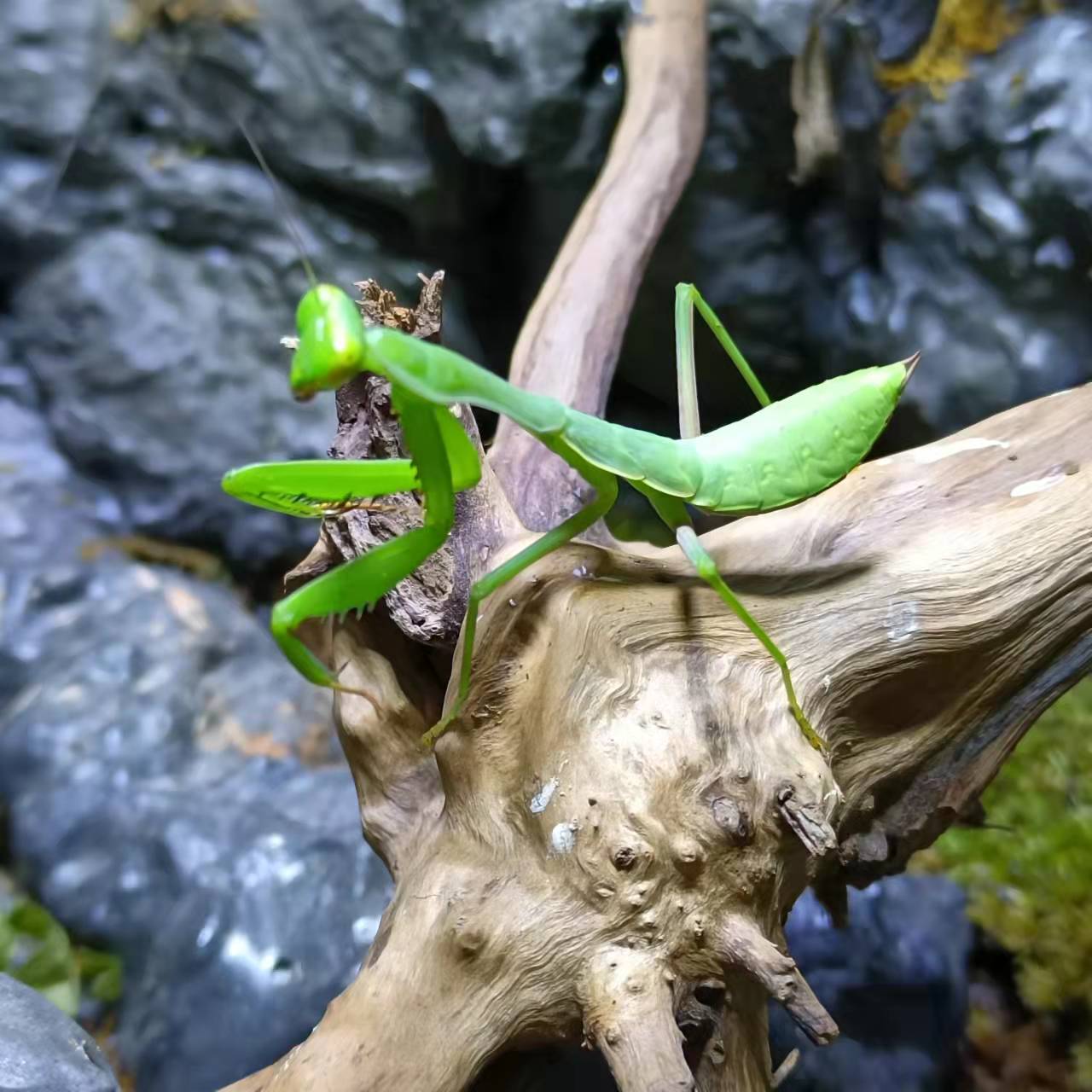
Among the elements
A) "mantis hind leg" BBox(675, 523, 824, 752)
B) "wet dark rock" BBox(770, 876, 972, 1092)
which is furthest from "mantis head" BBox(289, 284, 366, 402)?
"wet dark rock" BBox(770, 876, 972, 1092)

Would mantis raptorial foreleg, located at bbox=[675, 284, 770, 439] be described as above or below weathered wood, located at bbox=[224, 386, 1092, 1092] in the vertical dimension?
above

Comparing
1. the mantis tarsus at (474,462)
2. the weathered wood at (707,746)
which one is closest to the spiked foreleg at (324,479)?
the mantis tarsus at (474,462)

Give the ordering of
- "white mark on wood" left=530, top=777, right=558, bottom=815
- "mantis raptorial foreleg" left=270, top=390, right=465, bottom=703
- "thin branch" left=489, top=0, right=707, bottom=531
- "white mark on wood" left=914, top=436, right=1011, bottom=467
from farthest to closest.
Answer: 1. "thin branch" left=489, top=0, right=707, bottom=531
2. "white mark on wood" left=914, top=436, right=1011, bottom=467
3. "white mark on wood" left=530, top=777, right=558, bottom=815
4. "mantis raptorial foreleg" left=270, top=390, right=465, bottom=703

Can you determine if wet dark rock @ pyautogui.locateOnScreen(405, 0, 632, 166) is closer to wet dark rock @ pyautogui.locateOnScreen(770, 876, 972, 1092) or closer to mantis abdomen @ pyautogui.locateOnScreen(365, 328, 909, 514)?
mantis abdomen @ pyautogui.locateOnScreen(365, 328, 909, 514)

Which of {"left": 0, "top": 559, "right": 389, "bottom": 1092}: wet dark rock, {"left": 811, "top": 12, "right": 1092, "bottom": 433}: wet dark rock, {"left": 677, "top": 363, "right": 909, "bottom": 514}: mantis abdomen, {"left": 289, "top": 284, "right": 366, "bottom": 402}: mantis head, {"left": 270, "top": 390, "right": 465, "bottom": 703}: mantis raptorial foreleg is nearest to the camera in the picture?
{"left": 289, "top": 284, "right": 366, "bottom": 402}: mantis head

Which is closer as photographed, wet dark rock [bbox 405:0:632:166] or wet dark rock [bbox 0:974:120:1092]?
wet dark rock [bbox 0:974:120:1092]

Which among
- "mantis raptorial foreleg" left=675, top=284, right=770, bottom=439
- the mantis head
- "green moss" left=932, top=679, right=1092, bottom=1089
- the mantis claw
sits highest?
the mantis head

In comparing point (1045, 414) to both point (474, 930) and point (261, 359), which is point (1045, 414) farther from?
point (261, 359)
